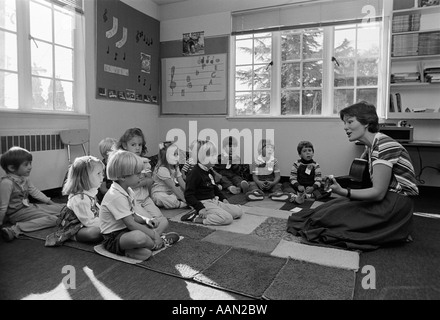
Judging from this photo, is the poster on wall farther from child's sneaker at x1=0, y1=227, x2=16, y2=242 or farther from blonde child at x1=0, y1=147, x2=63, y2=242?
child's sneaker at x1=0, y1=227, x2=16, y2=242

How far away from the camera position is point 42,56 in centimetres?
355

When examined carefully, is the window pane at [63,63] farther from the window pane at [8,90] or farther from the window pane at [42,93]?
the window pane at [8,90]

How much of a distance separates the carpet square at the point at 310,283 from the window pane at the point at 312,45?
11.6ft

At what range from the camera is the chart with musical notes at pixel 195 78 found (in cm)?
508

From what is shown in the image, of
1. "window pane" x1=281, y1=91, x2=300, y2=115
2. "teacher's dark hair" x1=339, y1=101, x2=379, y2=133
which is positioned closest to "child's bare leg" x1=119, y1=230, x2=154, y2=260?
"teacher's dark hair" x1=339, y1=101, x2=379, y2=133

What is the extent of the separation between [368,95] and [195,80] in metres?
2.56

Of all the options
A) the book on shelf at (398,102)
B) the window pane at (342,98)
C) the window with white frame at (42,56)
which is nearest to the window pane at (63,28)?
the window with white frame at (42,56)

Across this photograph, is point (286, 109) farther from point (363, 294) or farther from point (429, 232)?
point (363, 294)

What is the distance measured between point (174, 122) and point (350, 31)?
2922 mm

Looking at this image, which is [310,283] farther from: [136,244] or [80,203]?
[80,203]

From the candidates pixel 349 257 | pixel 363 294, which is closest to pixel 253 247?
pixel 349 257

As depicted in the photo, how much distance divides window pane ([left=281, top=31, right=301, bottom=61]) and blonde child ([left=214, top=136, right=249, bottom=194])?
1430 millimetres

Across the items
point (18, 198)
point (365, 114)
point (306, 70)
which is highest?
point (306, 70)

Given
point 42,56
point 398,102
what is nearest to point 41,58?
point 42,56
